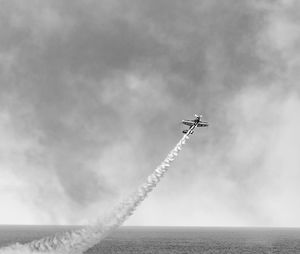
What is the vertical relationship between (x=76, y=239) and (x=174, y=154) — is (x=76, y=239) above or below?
below

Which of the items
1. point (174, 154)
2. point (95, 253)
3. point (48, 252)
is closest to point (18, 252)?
point (48, 252)

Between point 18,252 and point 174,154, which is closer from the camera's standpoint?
point 174,154

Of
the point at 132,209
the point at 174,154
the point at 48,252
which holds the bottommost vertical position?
the point at 48,252

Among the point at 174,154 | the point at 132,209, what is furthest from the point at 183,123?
the point at 132,209

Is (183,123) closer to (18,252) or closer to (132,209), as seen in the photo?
(132,209)

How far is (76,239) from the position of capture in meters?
119

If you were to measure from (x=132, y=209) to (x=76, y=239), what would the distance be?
19.2 m

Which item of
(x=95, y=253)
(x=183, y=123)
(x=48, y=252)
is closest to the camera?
(x=183, y=123)

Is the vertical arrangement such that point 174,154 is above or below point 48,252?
above

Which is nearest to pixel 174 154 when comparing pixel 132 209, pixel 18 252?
pixel 132 209

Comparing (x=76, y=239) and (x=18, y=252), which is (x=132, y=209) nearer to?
(x=76, y=239)

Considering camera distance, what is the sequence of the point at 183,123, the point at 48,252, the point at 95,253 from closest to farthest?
the point at 183,123, the point at 48,252, the point at 95,253

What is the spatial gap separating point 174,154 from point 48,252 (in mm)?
37210

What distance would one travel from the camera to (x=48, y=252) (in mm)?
117625
